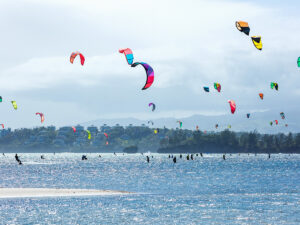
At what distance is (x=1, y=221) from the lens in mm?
Answer: 38469

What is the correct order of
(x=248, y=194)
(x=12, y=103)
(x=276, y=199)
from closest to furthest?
(x=276, y=199), (x=248, y=194), (x=12, y=103)

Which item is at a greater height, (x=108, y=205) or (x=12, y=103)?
(x=12, y=103)

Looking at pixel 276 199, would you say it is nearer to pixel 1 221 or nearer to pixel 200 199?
pixel 200 199

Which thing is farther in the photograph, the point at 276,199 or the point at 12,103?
the point at 12,103

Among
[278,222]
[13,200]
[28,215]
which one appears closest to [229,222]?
[278,222]

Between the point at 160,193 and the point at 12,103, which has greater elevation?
the point at 12,103

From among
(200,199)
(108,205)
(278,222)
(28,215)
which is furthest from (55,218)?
(200,199)

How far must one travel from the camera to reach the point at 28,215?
41.5 meters

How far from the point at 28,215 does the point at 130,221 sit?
7332mm

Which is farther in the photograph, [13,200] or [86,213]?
[13,200]

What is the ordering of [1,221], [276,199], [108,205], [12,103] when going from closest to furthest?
[1,221], [108,205], [276,199], [12,103]

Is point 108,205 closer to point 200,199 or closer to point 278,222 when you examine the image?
point 200,199

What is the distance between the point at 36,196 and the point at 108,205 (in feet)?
32.7

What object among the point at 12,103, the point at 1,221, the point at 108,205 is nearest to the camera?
the point at 1,221
